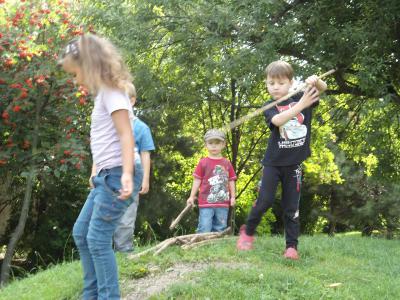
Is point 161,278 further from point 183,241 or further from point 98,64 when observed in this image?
point 98,64

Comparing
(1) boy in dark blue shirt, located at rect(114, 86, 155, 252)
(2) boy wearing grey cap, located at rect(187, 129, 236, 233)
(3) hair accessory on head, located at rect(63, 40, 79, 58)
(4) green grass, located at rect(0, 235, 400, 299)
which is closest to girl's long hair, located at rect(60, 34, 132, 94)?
(3) hair accessory on head, located at rect(63, 40, 79, 58)

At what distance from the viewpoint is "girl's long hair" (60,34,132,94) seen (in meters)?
3.09

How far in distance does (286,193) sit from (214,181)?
1.85m

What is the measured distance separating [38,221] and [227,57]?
7815 millimetres

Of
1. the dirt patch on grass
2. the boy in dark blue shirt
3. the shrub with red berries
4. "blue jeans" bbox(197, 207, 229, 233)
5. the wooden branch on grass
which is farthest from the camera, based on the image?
the shrub with red berries

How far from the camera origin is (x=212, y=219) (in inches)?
256

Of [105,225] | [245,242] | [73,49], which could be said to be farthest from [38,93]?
[105,225]

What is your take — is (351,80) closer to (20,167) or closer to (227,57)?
(227,57)

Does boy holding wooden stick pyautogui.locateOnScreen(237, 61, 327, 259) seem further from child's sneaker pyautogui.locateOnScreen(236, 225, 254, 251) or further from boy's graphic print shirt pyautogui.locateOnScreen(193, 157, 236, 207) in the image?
boy's graphic print shirt pyautogui.locateOnScreen(193, 157, 236, 207)

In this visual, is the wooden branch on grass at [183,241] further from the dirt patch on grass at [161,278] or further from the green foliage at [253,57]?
the green foliage at [253,57]

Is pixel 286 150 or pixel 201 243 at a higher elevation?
pixel 286 150

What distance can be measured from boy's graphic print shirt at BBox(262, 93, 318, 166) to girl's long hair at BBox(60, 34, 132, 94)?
1.81 m

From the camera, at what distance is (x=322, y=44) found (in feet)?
26.4

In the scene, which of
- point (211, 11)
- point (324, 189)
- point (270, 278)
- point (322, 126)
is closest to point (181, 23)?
point (211, 11)
